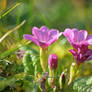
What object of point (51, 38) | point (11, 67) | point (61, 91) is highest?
point (51, 38)

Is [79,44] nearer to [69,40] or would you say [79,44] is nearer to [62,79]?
[69,40]

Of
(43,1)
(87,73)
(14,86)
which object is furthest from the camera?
(43,1)

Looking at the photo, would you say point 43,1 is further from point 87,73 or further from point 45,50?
point 45,50

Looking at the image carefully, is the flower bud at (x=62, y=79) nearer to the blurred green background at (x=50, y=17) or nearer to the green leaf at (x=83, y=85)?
the green leaf at (x=83, y=85)

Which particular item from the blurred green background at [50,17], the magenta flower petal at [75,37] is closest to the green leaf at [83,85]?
the magenta flower petal at [75,37]

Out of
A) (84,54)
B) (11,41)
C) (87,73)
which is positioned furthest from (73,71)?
(87,73)

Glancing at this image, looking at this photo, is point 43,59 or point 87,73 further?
point 87,73

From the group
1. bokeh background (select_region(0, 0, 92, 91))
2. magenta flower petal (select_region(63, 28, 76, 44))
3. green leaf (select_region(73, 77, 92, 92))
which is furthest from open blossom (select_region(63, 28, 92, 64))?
bokeh background (select_region(0, 0, 92, 91))
